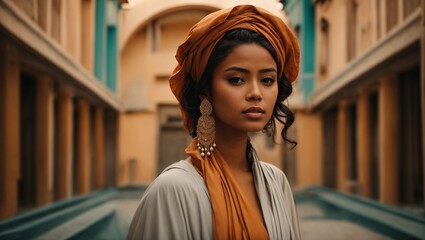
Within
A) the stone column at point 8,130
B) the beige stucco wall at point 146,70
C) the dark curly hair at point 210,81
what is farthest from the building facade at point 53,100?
the dark curly hair at point 210,81

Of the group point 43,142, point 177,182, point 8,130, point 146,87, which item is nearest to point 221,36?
point 177,182

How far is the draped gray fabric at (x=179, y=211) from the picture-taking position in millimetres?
1893

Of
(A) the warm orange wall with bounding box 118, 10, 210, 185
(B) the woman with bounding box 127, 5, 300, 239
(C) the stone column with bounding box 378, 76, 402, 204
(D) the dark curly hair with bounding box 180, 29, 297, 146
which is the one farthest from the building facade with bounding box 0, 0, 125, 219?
(C) the stone column with bounding box 378, 76, 402, 204

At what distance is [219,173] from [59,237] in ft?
5.74

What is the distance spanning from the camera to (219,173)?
6.86 ft

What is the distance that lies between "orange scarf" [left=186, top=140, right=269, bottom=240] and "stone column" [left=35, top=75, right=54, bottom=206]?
616 cm

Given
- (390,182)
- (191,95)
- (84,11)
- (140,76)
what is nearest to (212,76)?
(191,95)

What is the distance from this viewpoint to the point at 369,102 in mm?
9750

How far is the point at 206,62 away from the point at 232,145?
0.35 meters

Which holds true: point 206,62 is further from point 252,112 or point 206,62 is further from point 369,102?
point 369,102

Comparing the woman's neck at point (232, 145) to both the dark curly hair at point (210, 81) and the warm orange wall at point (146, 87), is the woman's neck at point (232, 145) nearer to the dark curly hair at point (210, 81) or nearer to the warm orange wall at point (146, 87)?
the dark curly hair at point (210, 81)

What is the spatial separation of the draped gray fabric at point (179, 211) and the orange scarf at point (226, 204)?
0.10 feet

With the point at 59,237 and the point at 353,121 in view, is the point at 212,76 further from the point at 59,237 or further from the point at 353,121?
the point at 353,121

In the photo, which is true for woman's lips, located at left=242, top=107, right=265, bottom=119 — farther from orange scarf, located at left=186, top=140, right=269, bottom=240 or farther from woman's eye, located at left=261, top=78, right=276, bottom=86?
orange scarf, located at left=186, top=140, right=269, bottom=240
